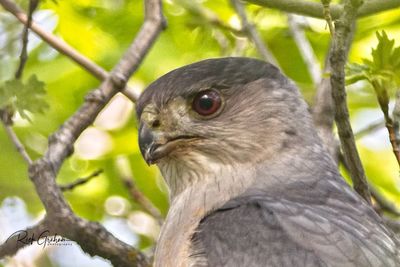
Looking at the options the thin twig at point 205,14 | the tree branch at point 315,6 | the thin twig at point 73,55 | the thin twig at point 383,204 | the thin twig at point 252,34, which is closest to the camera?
the tree branch at point 315,6

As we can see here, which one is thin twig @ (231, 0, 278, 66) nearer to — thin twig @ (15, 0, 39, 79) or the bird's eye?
the bird's eye

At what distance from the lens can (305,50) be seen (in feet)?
24.0

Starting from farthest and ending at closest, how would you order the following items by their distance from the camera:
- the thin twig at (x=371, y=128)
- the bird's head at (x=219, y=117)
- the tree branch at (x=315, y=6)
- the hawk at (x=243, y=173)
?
the thin twig at (x=371, y=128)
the bird's head at (x=219, y=117)
the tree branch at (x=315, y=6)
the hawk at (x=243, y=173)

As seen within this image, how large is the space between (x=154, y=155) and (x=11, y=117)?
2.78 ft

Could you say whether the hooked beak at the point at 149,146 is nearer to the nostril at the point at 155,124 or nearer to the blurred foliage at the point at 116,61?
the nostril at the point at 155,124

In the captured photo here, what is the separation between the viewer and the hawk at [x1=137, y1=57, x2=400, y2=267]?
18.0 feet

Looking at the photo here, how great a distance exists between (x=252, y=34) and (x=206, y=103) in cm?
101

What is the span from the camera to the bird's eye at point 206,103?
6.33 meters

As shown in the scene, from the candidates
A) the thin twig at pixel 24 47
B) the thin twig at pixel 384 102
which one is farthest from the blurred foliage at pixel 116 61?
the thin twig at pixel 384 102

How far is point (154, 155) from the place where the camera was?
20.2 feet

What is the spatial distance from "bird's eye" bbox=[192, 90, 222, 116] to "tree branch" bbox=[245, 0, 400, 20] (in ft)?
2.01

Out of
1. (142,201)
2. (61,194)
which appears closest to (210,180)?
(61,194)

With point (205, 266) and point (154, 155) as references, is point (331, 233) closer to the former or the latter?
point (205, 266)

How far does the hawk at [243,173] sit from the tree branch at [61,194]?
0.75ft
